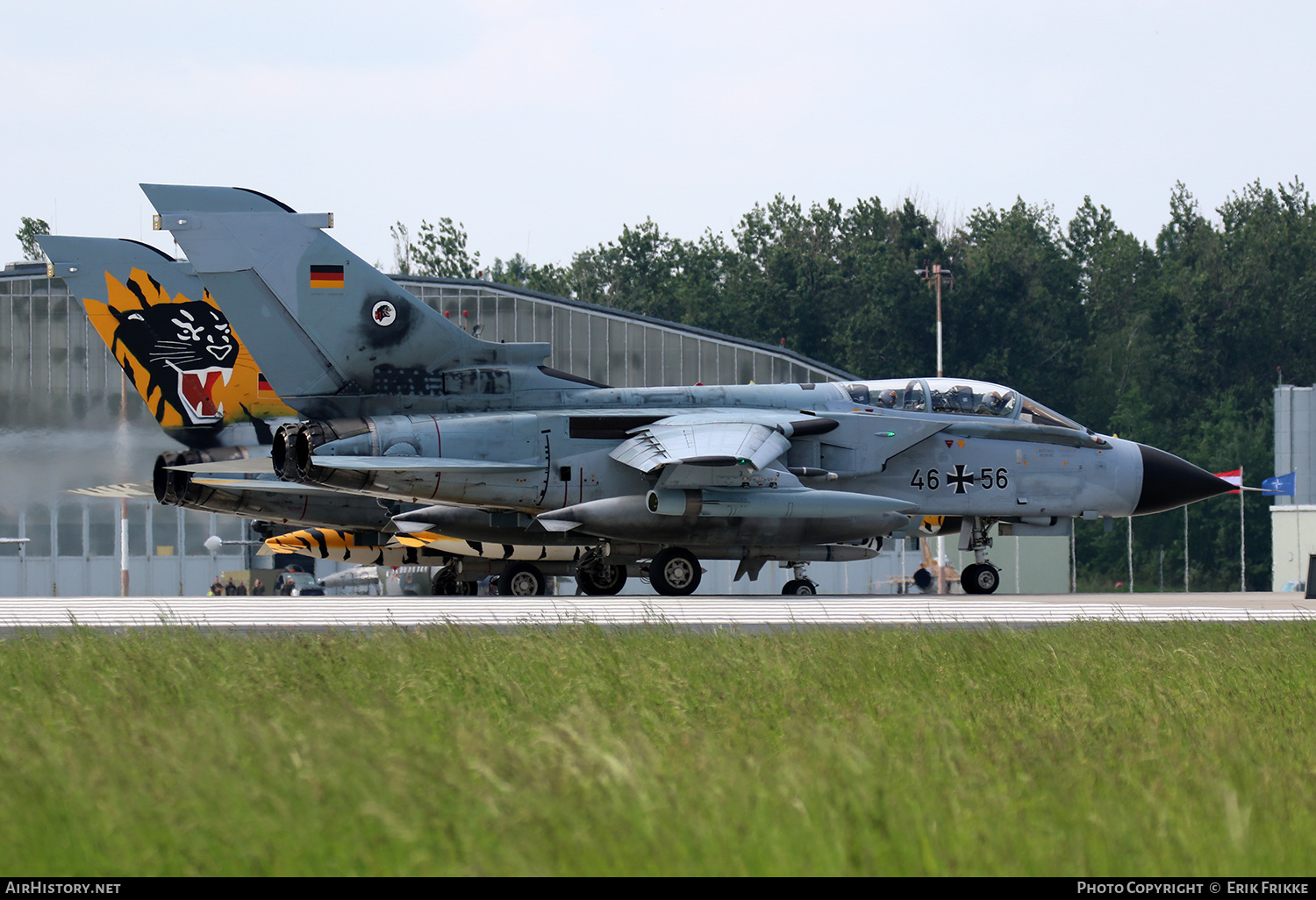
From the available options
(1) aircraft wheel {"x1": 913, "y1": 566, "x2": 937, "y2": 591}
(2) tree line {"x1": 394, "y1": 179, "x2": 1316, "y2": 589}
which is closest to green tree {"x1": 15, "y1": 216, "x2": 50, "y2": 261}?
(2) tree line {"x1": 394, "y1": 179, "x2": 1316, "y2": 589}

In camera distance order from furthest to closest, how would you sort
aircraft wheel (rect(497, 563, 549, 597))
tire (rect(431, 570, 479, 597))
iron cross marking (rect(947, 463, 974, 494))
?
tire (rect(431, 570, 479, 597)) < aircraft wheel (rect(497, 563, 549, 597)) < iron cross marking (rect(947, 463, 974, 494))

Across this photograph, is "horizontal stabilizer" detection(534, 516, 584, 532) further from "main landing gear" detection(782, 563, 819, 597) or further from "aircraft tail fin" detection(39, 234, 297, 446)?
"aircraft tail fin" detection(39, 234, 297, 446)

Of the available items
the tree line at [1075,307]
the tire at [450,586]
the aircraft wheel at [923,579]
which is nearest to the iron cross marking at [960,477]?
the tire at [450,586]

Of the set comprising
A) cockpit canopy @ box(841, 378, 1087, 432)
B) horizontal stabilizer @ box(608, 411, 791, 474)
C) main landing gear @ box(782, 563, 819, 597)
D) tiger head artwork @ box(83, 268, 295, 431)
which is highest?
tiger head artwork @ box(83, 268, 295, 431)

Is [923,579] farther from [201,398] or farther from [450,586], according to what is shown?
[201,398]

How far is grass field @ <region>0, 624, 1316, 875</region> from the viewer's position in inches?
155

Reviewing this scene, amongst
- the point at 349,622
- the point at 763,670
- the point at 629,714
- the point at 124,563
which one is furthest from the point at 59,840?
the point at 124,563

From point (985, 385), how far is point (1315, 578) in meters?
5.38

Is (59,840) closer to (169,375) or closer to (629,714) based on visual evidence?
(629,714)

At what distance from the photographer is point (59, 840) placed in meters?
4.10

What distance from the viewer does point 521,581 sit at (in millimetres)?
22562

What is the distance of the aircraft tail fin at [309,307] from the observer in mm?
18203

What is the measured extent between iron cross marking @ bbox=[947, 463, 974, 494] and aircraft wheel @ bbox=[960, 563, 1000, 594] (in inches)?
71.1

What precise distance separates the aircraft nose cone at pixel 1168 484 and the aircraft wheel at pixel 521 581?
962 cm
